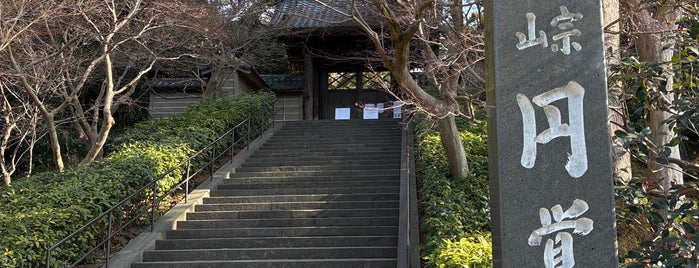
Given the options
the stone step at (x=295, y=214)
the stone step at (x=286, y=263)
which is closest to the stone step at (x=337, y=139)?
the stone step at (x=295, y=214)

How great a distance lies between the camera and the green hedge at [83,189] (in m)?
7.75

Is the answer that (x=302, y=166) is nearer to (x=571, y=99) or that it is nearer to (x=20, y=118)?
(x=20, y=118)

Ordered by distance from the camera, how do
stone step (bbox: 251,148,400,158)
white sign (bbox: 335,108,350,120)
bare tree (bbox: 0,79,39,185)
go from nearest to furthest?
bare tree (bbox: 0,79,39,185)
stone step (bbox: 251,148,400,158)
white sign (bbox: 335,108,350,120)

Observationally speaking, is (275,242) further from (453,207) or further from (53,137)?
(53,137)

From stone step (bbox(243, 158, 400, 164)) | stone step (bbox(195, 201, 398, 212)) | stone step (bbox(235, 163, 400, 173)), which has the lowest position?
stone step (bbox(195, 201, 398, 212))

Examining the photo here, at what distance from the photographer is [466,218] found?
8781mm

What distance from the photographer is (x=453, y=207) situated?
8.92 metres

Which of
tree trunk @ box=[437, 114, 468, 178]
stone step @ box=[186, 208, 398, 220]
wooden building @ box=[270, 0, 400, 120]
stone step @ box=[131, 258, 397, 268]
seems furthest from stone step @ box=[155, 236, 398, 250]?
wooden building @ box=[270, 0, 400, 120]

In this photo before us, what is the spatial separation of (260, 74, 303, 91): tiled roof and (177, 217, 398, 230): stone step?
11734 millimetres

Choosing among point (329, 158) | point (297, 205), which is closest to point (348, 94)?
point (329, 158)

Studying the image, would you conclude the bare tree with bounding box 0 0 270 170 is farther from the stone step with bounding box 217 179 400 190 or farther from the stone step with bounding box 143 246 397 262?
the stone step with bounding box 143 246 397 262

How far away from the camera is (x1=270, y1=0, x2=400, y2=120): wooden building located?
1775 cm

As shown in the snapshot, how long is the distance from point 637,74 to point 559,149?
1154 mm

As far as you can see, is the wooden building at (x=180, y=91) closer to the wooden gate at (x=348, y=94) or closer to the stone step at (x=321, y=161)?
the wooden gate at (x=348, y=94)
